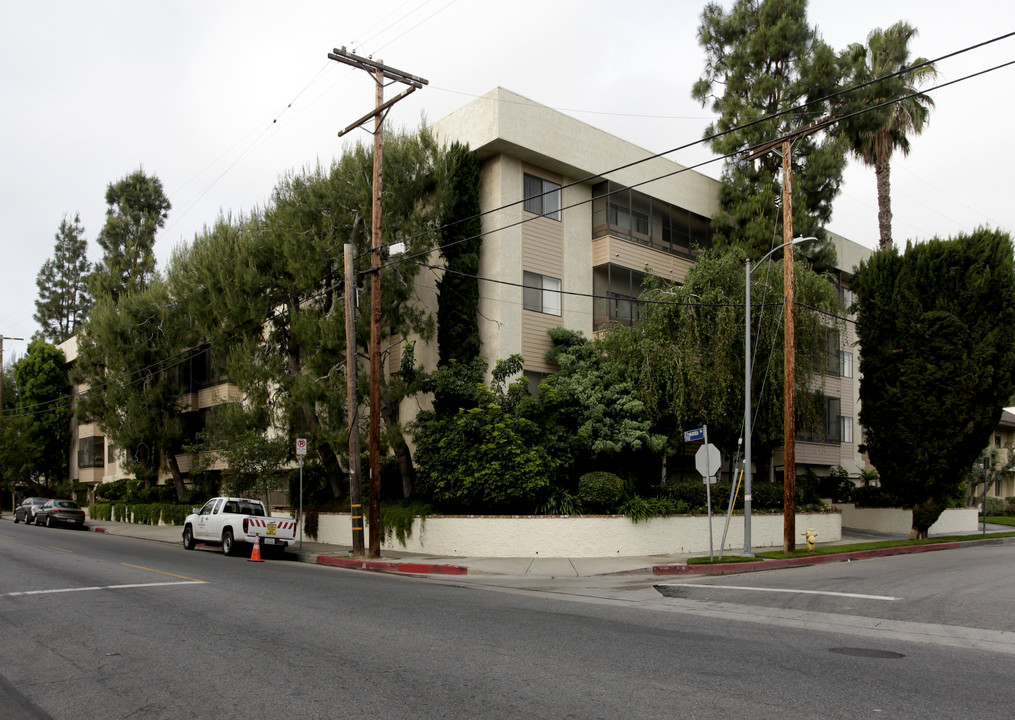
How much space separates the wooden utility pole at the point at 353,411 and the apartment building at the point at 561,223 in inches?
178

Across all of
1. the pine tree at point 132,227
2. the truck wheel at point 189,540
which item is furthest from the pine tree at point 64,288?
the truck wheel at point 189,540

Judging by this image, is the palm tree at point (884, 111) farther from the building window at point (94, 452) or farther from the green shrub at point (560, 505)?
the building window at point (94, 452)

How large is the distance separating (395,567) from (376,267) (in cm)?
749

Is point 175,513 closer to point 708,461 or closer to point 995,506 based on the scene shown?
point 708,461

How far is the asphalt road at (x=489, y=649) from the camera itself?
20.4 ft

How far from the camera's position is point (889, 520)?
3328 cm

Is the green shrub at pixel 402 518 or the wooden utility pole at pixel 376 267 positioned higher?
the wooden utility pole at pixel 376 267

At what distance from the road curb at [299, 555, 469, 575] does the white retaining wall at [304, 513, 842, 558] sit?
99.6 inches

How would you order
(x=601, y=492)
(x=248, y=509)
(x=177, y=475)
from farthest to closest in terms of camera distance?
(x=177, y=475), (x=248, y=509), (x=601, y=492)

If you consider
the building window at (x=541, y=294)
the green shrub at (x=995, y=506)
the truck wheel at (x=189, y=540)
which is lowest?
the green shrub at (x=995, y=506)

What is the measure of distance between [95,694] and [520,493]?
592 inches

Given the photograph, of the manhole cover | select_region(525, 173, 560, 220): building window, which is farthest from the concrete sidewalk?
select_region(525, 173, 560, 220): building window

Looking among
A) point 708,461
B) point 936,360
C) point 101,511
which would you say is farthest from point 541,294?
point 101,511

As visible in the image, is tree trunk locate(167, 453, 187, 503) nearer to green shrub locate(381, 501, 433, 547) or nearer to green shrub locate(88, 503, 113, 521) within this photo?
green shrub locate(88, 503, 113, 521)
